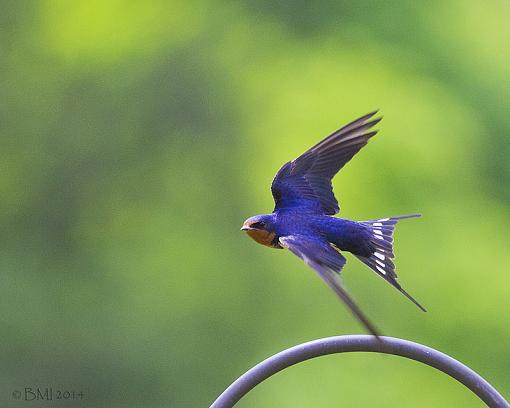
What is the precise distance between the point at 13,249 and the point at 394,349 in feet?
15.5

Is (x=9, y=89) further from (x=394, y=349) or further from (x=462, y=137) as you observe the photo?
(x=394, y=349)

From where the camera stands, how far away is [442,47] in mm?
6848

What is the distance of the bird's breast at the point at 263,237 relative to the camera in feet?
8.72

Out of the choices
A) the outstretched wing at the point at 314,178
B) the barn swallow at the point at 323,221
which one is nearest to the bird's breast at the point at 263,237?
the barn swallow at the point at 323,221

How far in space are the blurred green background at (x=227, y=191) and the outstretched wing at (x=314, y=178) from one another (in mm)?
2565

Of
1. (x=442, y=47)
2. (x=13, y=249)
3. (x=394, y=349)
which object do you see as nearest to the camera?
(x=394, y=349)

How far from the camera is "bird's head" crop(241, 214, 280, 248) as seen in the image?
2662 millimetres

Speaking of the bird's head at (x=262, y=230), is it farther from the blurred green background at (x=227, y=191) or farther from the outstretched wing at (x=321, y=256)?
the blurred green background at (x=227, y=191)

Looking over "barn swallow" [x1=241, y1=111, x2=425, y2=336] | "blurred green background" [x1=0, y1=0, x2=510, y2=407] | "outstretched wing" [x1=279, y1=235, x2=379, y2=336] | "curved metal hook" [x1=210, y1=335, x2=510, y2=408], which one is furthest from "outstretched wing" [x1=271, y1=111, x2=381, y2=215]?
"blurred green background" [x1=0, y1=0, x2=510, y2=407]

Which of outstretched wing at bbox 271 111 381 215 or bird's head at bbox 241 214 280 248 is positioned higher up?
outstretched wing at bbox 271 111 381 215

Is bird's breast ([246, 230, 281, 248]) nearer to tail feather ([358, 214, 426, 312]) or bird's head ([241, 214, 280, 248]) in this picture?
bird's head ([241, 214, 280, 248])

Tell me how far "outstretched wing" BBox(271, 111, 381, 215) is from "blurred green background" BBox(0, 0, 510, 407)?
8.42 ft

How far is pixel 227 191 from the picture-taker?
6.49 metres

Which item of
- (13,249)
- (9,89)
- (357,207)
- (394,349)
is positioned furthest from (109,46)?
(394,349)
